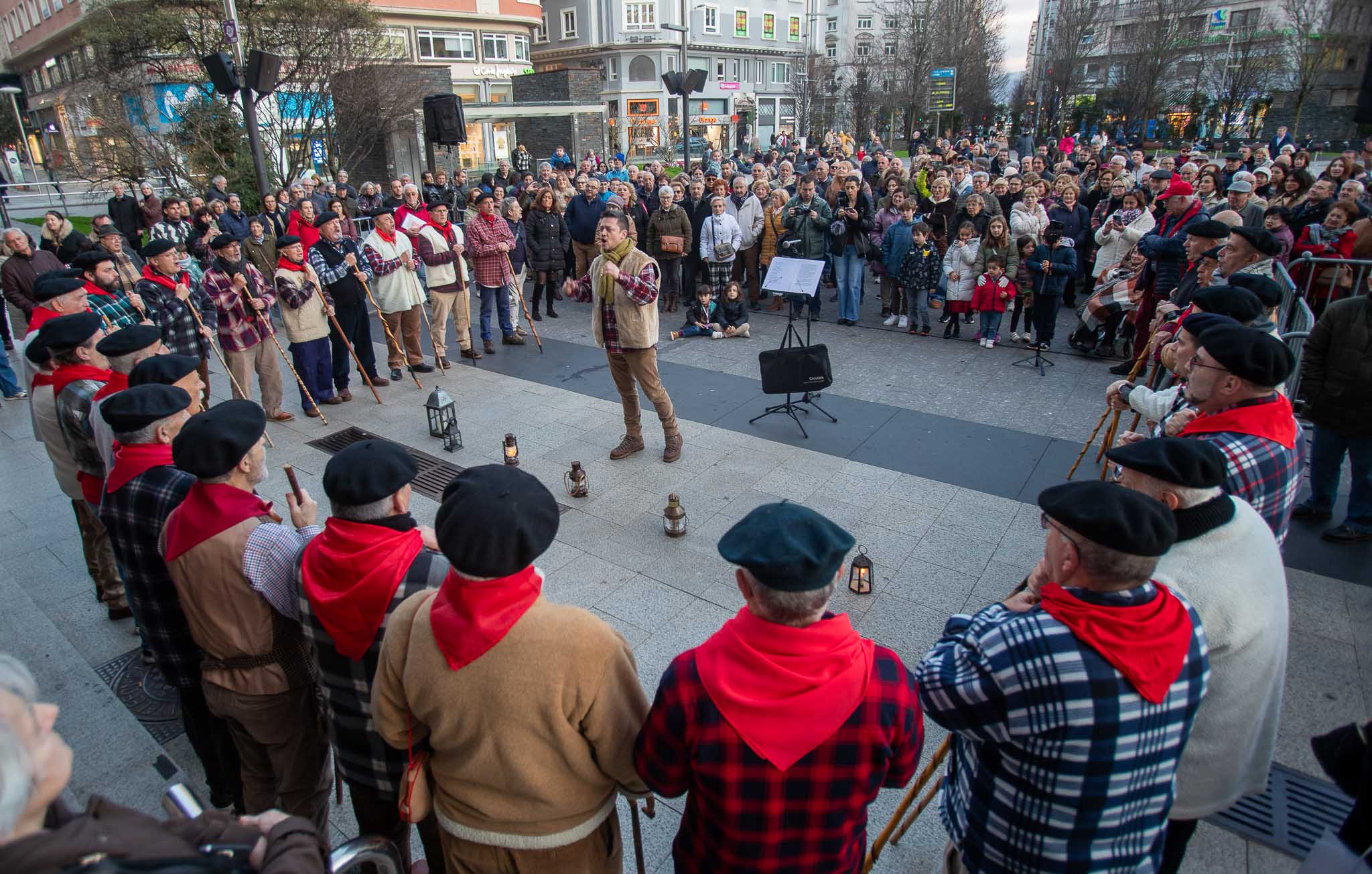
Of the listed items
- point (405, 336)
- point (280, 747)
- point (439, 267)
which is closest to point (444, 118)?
point (439, 267)

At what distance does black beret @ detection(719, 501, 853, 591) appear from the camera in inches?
68.9

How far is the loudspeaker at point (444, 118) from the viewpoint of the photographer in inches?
600

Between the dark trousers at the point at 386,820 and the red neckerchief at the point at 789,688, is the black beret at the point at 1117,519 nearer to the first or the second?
the red neckerchief at the point at 789,688

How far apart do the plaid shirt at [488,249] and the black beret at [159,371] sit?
255 inches

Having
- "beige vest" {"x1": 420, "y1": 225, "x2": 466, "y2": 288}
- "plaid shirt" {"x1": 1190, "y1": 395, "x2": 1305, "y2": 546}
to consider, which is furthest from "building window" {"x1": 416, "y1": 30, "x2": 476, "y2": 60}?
"plaid shirt" {"x1": 1190, "y1": 395, "x2": 1305, "y2": 546}

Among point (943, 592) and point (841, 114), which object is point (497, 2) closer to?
point (841, 114)

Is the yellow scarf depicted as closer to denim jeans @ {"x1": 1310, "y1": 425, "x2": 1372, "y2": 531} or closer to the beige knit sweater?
the beige knit sweater

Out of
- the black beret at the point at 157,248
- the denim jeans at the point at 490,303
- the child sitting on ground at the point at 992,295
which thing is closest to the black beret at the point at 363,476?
Answer: the black beret at the point at 157,248

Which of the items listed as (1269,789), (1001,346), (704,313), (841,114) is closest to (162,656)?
(1269,789)

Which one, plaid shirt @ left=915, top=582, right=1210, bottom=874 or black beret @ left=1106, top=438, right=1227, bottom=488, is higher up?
black beret @ left=1106, top=438, right=1227, bottom=488

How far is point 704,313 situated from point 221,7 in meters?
14.9

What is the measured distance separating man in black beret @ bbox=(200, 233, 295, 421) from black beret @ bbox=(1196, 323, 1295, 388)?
7909mm

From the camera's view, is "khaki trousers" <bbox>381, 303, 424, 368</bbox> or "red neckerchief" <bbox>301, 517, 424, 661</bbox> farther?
"khaki trousers" <bbox>381, 303, 424, 368</bbox>

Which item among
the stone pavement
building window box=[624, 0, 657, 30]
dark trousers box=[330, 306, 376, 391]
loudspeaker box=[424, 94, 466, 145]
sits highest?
building window box=[624, 0, 657, 30]
